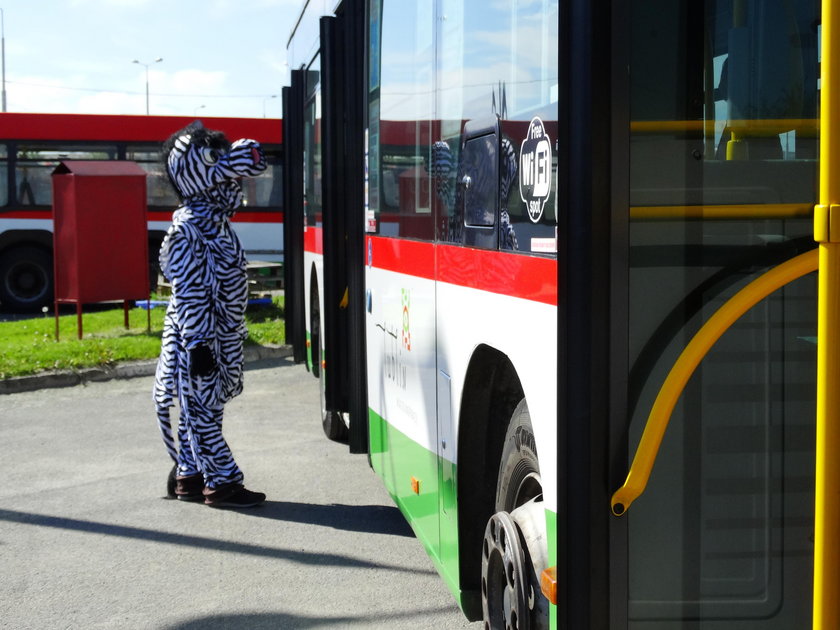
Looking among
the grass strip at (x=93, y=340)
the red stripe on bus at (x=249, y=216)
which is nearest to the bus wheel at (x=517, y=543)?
the grass strip at (x=93, y=340)

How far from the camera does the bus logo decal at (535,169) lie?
249 centimetres

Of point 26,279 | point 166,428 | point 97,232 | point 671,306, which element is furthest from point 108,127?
point 671,306

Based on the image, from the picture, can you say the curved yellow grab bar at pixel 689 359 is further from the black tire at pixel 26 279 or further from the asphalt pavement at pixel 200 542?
the black tire at pixel 26 279

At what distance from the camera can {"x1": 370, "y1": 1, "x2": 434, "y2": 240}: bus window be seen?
3.88m

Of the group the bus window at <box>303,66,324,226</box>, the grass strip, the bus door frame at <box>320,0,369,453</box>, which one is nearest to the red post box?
the grass strip

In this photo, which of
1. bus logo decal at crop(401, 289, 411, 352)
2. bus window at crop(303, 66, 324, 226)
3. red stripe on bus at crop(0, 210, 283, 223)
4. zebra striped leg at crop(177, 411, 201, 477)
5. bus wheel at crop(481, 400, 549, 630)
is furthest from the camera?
red stripe on bus at crop(0, 210, 283, 223)

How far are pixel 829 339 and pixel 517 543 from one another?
1.24 meters

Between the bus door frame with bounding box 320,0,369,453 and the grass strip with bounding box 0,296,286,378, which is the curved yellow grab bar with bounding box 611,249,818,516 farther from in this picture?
the grass strip with bounding box 0,296,286,378

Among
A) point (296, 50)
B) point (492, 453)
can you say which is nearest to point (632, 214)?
point (492, 453)

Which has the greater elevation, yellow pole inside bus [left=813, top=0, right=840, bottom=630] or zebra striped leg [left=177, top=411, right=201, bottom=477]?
yellow pole inside bus [left=813, top=0, right=840, bottom=630]

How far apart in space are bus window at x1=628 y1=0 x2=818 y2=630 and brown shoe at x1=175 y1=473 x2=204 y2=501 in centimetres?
419

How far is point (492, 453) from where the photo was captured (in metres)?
3.40

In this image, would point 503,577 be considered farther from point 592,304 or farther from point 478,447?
point 592,304

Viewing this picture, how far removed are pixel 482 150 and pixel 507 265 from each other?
0.46m
